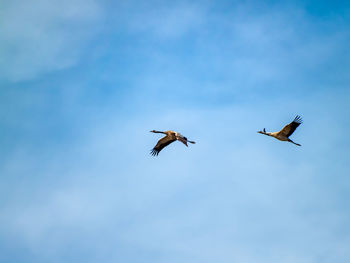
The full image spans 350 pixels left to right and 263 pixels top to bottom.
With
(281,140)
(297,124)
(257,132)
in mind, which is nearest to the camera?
(297,124)

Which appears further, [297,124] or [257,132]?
[257,132]

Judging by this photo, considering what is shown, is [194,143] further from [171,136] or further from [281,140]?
[281,140]

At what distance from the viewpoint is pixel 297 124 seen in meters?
40.0

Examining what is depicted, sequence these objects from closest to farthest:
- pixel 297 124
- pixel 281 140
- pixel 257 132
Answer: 1. pixel 297 124
2. pixel 281 140
3. pixel 257 132

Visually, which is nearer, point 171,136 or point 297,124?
point 297,124

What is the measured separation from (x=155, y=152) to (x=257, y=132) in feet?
32.0

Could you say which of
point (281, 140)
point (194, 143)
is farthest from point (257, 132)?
point (194, 143)

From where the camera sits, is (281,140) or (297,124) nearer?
(297,124)

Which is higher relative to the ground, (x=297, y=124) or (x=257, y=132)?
(x=257, y=132)

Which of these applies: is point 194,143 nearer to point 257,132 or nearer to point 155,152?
point 155,152

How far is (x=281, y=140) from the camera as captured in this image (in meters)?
42.7

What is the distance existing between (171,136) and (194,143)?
7.74 ft

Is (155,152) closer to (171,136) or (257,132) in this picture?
(171,136)

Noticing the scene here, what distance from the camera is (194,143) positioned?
137 feet
